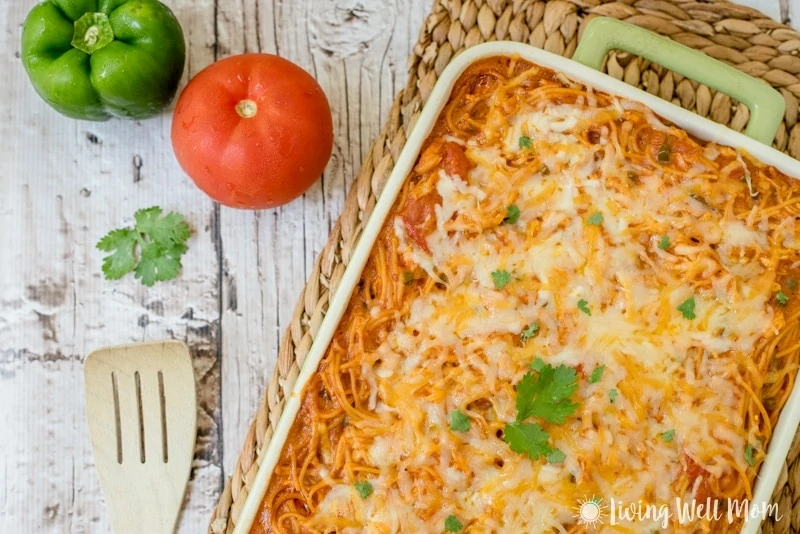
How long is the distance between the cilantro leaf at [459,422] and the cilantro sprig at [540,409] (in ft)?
0.30

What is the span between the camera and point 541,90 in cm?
179

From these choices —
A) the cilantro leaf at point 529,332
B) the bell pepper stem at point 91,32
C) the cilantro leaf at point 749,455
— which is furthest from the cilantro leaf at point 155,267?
the cilantro leaf at point 749,455

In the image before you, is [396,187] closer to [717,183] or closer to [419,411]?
[419,411]

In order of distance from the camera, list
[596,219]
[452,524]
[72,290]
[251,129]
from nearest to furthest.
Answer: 1. [452,524]
2. [596,219]
3. [251,129]
4. [72,290]

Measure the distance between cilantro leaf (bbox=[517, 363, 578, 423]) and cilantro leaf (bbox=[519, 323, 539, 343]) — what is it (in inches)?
3.4

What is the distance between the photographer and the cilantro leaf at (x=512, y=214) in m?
1.76

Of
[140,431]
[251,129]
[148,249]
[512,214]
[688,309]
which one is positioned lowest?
[140,431]

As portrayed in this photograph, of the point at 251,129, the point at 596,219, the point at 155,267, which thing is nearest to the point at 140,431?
the point at 155,267

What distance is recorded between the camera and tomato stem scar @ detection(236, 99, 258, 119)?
6.24 feet

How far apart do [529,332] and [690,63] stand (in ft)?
2.45

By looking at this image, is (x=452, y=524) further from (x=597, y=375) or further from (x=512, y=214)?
(x=512, y=214)

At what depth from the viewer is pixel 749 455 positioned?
1694mm

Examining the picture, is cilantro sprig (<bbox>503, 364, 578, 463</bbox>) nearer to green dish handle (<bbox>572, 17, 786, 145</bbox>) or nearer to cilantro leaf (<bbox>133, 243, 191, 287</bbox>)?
green dish handle (<bbox>572, 17, 786, 145</bbox>)

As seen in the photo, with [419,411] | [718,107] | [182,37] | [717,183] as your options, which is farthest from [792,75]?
[182,37]
